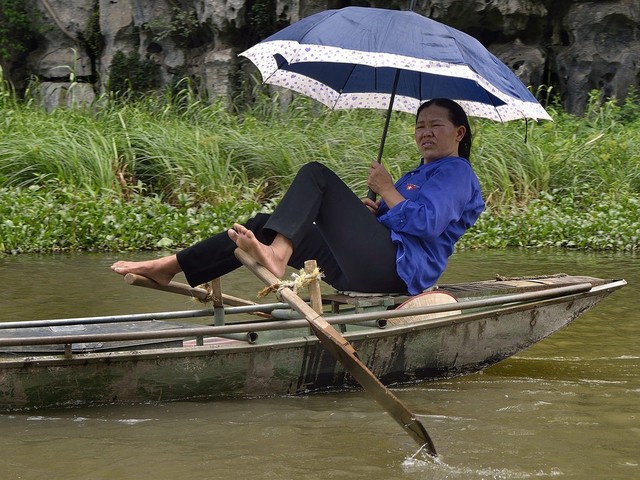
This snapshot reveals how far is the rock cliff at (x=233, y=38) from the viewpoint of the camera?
13.0 metres

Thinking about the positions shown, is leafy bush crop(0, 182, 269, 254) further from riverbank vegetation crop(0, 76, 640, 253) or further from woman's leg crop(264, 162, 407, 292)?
woman's leg crop(264, 162, 407, 292)

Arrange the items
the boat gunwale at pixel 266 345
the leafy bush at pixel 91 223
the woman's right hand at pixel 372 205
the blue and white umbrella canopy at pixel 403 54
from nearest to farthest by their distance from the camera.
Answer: the boat gunwale at pixel 266 345 → the blue and white umbrella canopy at pixel 403 54 → the woman's right hand at pixel 372 205 → the leafy bush at pixel 91 223

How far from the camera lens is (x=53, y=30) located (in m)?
15.5

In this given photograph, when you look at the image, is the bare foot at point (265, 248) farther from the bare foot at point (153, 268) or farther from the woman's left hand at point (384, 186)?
the woman's left hand at point (384, 186)

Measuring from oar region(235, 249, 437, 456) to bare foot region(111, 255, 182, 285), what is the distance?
77 cm

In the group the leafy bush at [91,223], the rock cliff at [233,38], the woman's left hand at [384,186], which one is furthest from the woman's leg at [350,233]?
the rock cliff at [233,38]

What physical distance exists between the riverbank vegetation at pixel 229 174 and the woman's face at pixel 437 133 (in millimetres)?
4427

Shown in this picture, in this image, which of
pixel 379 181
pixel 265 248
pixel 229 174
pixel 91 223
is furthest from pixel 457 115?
pixel 229 174

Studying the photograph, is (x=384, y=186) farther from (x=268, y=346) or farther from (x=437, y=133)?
(x=268, y=346)

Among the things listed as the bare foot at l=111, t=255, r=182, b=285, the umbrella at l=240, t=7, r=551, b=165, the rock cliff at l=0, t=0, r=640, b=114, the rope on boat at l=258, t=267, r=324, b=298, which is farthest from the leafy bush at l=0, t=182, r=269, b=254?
the rope on boat at l=258, t=267, r=324, b=298

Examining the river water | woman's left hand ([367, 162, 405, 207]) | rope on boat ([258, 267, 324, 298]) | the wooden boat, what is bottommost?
the river water

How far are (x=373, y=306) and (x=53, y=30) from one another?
41.1 feet

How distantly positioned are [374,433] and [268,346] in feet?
1.98

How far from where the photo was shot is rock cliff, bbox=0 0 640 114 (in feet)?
42.5
